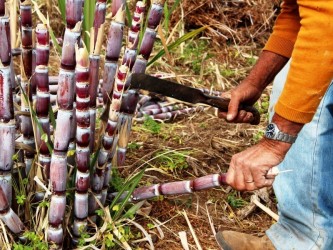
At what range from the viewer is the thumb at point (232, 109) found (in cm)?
204

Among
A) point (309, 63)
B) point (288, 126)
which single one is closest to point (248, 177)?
point (288, 126)

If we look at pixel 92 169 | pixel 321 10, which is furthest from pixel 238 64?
pixel 321 10

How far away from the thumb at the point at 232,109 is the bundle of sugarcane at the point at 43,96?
571 millimetres

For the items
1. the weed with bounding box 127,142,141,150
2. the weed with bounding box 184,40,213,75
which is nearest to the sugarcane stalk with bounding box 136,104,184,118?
the weed with bounding box 127,142,141,150

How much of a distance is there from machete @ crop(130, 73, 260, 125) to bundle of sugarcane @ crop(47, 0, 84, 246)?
0.78 feet

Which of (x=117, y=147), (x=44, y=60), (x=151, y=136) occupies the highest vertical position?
(x=44, y=60)

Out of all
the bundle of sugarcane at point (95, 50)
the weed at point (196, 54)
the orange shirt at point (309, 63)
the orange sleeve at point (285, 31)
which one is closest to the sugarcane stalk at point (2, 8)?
the bundle of sugarcane at point (95, 50)

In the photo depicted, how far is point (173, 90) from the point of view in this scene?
1.95 m

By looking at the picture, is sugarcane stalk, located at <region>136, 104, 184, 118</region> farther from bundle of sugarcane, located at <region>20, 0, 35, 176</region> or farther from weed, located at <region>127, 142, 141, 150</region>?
bundle of sugarcane, located at <region>20, 0, 35, 176</region>

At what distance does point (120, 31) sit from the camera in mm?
1832

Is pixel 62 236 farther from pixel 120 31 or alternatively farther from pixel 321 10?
pixel 321 10

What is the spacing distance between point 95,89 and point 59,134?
0.19m

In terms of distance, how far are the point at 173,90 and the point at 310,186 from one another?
512mm

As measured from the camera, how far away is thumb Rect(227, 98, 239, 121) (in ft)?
6.69
